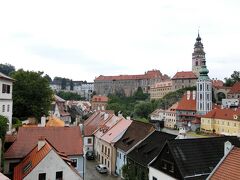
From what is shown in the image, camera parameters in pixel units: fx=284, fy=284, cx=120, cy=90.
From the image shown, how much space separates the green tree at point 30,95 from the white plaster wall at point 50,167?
943 inches

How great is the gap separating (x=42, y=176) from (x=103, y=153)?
66.8 feet

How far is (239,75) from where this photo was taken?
424 ft

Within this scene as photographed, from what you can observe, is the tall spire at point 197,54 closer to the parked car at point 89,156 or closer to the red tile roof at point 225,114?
the red tile roof at point 225,114

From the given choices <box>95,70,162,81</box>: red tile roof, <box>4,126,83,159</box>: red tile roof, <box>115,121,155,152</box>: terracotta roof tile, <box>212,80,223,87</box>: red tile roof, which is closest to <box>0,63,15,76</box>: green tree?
<box>95,70,162,81</box>: red tile roof

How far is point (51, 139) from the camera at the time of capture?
27281mm

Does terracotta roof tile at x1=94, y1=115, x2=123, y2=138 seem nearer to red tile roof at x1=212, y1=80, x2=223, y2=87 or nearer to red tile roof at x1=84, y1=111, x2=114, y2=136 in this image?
red tile roof at x1=84, y1=111, x2=114, y2=136

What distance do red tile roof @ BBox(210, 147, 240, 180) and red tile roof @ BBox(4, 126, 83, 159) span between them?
14078mm

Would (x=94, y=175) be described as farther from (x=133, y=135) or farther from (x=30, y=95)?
(x=30, y=95)

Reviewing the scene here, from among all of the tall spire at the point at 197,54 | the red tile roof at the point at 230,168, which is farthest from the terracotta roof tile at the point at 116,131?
the tall spire at the point at 197,54

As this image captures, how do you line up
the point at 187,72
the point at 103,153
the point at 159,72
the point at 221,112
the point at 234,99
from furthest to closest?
1. the point at 159,72
2. the point at 187,72
3. the point at 234,99
4. the point at 221,112
5. the point at 103,153

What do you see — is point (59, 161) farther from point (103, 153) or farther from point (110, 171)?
point (103, 153)

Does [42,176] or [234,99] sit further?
[234,99]

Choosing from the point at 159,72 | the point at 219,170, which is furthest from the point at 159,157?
the point at 159,72

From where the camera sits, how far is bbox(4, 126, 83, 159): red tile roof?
2519 cm
